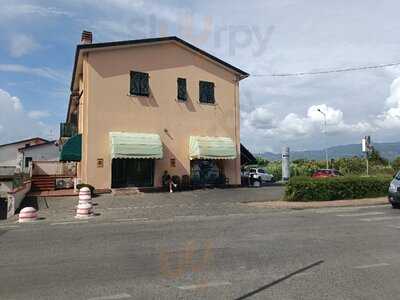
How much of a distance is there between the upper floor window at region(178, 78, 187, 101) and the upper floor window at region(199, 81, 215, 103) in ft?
4.25

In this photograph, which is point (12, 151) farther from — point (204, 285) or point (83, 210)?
point (204, 285)

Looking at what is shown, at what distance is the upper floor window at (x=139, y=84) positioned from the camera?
28406mm

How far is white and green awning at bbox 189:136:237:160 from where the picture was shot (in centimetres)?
2922

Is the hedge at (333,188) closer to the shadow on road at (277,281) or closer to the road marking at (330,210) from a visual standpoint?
the road marking at (330,210)

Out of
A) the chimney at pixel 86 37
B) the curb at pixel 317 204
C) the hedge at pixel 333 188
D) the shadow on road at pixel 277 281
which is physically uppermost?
the chimney at pixel 86 37

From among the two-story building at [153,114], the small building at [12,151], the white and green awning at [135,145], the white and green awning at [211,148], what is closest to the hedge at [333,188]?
the white and green awning at [211,148]

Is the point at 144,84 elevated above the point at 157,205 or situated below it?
above

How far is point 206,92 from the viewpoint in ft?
103

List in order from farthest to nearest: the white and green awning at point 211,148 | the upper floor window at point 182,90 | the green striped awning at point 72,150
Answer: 1. the upper floor window at point 182,90
2. the white and green awning at point 211,148
3. the green striped awning at point 72,150

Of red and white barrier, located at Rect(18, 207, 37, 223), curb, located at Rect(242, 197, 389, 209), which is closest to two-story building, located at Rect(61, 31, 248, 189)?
curb, located at Rect(242, 197, 389, 209)

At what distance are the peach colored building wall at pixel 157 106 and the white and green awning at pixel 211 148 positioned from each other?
54 cm

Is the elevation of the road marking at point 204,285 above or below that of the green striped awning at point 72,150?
below

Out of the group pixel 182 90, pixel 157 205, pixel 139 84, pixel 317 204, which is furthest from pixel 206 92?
pixel 317 204

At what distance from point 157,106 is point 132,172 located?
15.0ft
